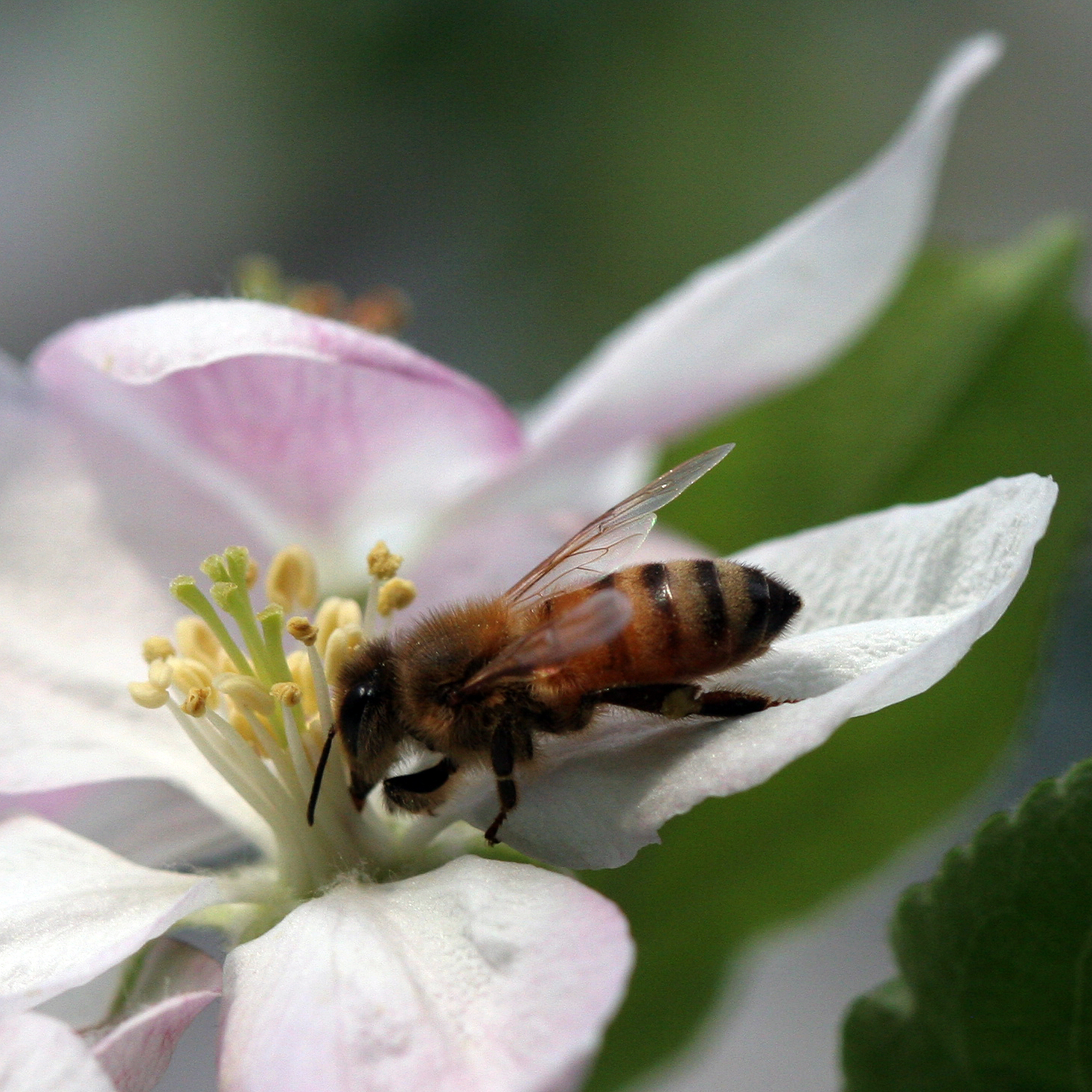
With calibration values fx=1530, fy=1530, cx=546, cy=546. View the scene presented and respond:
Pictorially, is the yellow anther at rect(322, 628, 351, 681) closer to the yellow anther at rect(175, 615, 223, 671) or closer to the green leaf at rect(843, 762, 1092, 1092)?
the yellow anther at rect(175, 615, 223, 671)

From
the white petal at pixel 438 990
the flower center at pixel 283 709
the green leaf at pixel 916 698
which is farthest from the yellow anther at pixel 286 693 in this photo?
the green leaf at pixel 916 698

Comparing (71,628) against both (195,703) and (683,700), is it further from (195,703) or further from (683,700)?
(683,700)

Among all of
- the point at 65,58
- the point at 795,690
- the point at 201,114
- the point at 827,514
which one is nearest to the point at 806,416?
the point at 827,514

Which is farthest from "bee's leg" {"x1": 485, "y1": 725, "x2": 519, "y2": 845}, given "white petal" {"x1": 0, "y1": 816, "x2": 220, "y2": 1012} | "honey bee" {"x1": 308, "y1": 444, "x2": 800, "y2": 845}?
"white petal" {"x1": 0, "y1": 816, "x2": 220, "y2": 1012}

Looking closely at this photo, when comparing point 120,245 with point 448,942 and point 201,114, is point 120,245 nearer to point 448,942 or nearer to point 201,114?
point 201,114

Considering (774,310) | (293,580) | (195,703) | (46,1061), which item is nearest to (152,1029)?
(46,1061)
